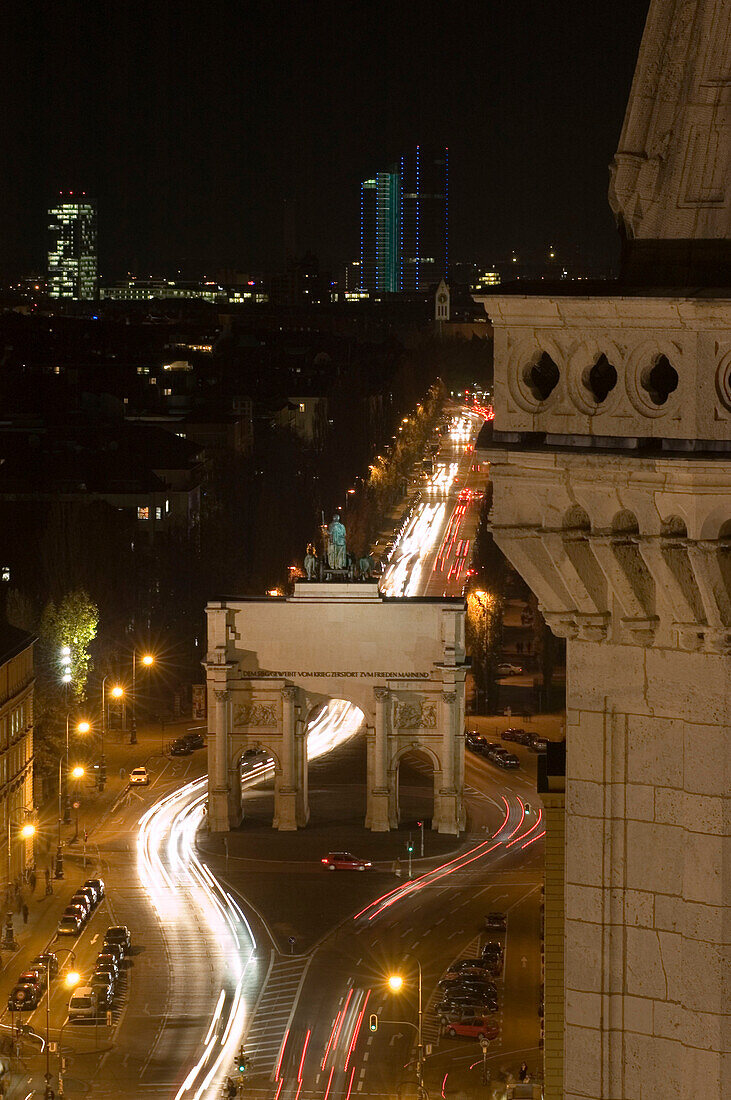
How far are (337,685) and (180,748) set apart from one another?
1307 centimetres

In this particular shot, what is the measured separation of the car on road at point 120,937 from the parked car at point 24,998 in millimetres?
5284

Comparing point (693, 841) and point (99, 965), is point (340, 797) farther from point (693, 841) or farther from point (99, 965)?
point (693, 841)

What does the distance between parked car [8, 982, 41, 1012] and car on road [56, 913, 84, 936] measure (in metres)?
6.39

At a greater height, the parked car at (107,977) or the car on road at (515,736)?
the parked car at (107,977)

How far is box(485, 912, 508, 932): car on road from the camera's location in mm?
66625

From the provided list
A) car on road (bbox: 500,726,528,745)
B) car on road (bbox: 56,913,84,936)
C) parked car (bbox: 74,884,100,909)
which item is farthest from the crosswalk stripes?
car on road (bbox: 500,726,528,745)

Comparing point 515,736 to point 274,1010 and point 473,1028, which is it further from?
point 473,1028

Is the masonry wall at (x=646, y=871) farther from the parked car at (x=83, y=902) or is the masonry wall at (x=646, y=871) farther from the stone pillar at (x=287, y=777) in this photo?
the stone pillar at (x=287, y=777)

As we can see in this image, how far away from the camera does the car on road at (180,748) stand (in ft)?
301

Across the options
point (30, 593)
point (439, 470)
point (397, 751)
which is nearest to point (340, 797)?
point (397, 751)

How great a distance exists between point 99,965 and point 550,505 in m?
48.6

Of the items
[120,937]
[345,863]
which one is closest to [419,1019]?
[120,937]

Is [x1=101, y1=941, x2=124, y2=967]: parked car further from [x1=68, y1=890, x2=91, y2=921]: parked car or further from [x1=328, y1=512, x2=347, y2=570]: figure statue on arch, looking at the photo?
[x1=328, y1=512, x2=347, y2=570]: figure statue on arch

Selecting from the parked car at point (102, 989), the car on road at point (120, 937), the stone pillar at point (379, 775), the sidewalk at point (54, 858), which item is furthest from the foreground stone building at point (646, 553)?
the stone pillar at point (379, 775)
